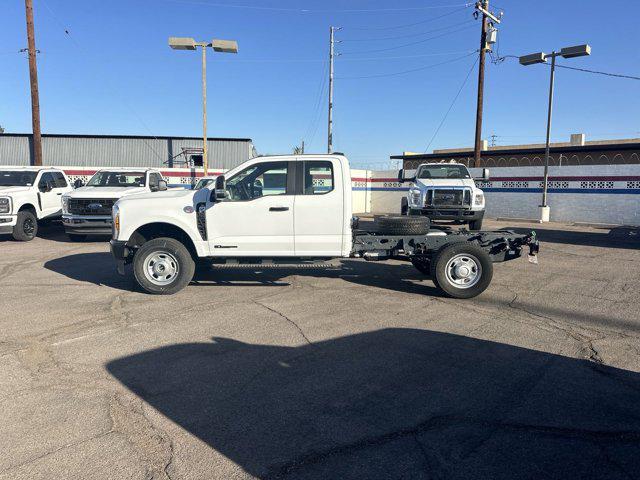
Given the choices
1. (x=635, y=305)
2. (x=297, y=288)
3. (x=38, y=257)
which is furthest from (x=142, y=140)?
(x=635, y=305)

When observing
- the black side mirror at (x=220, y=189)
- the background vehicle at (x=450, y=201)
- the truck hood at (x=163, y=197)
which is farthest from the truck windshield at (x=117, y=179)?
the black side mirror at (x=220, y=189)

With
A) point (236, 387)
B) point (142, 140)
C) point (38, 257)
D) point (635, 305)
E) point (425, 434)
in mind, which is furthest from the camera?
point (142, 140)

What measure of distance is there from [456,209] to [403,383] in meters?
9.99

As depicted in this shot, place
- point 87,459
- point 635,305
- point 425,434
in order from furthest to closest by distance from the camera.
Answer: point 635,305
point 425,434
point 87,459

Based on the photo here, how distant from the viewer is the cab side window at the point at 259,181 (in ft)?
24.6

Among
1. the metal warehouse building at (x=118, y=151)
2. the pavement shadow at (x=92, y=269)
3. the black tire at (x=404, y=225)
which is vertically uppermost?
the metal warehouse building at (x=118, y=151)

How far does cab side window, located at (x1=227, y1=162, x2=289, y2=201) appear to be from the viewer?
7.50 meters

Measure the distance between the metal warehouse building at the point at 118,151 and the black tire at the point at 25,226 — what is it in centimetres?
1841

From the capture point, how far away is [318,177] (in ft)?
24.8

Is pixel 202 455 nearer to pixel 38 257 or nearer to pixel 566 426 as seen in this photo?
pixel 566 426

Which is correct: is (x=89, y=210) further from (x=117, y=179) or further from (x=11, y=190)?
(x=11, y=190)

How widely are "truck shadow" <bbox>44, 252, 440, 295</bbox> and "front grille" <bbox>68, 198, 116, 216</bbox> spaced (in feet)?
8.55

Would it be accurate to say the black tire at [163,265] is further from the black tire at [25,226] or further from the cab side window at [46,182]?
the cab side window at [46,182]

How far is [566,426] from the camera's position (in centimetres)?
358
